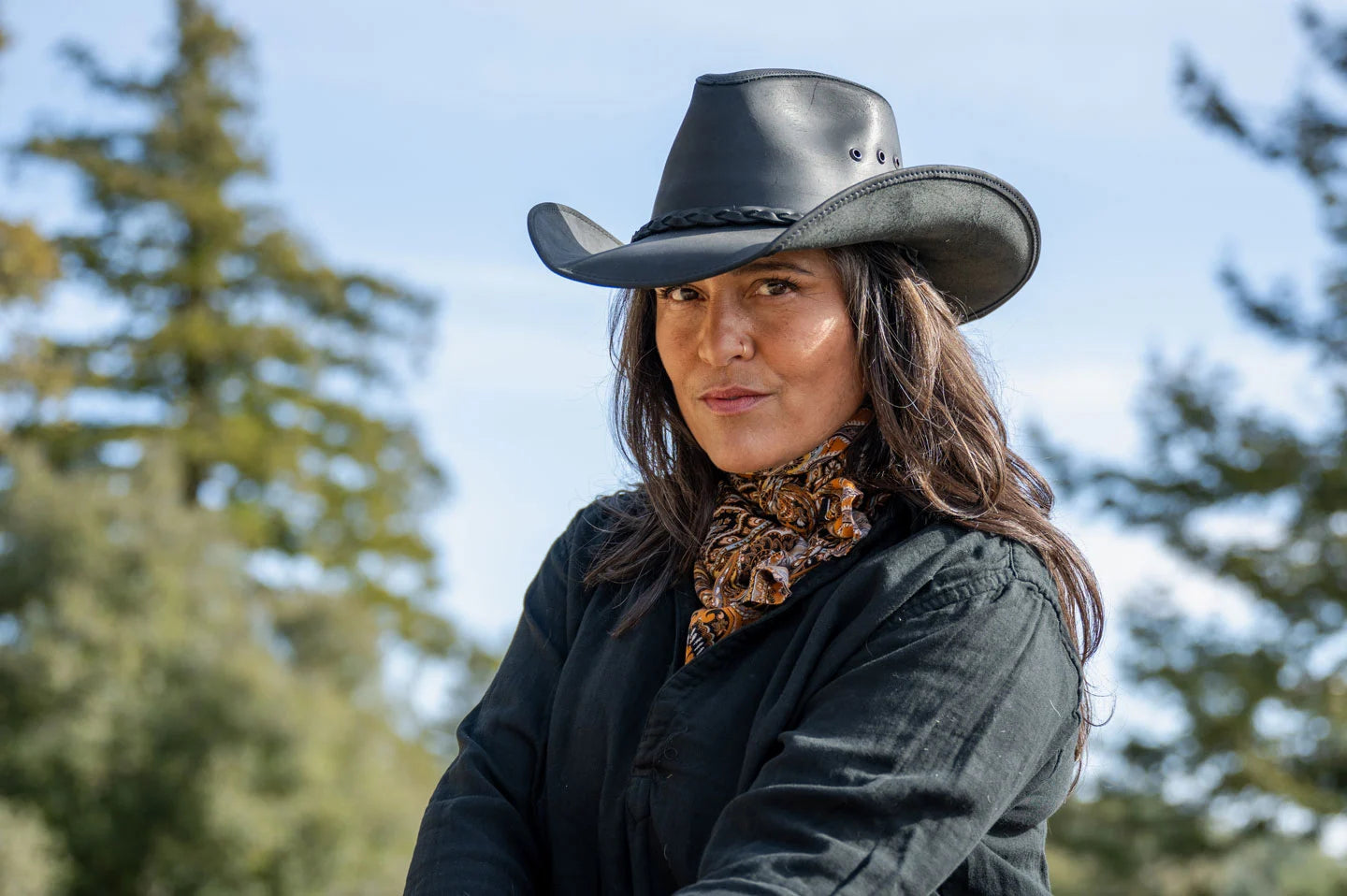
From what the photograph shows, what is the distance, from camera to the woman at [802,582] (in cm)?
179

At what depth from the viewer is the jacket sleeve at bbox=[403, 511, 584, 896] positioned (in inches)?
79.5

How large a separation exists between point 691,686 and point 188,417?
70.1 feet

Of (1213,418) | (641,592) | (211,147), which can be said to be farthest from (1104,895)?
(641,592)

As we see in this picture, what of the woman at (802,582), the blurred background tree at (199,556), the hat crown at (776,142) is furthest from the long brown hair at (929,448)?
the blurred background tree at (199,556)

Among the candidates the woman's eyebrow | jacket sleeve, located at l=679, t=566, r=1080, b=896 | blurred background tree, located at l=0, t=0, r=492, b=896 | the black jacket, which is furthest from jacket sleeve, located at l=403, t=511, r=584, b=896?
blurred background tree, located at l=0, t=0, r=492, b=896

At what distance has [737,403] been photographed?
204cm

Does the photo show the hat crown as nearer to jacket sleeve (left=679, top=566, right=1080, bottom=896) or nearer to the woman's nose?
the woman's nose

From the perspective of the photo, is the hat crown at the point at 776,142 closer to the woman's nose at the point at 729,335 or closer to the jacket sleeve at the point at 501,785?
the woman's nose at the point at 729,335

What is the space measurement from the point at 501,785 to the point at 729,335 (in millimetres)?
718

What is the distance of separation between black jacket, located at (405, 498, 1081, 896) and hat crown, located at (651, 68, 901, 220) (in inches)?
18.3

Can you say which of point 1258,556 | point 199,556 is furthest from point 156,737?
point 1258,556

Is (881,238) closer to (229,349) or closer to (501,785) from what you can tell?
(501,785)

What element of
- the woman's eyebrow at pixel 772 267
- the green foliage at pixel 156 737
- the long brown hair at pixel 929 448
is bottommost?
the green foliage at pixel 156 737

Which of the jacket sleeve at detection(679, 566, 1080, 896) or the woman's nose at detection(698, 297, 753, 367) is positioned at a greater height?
the woman's nose at detection(698, 297, 753, 367)
